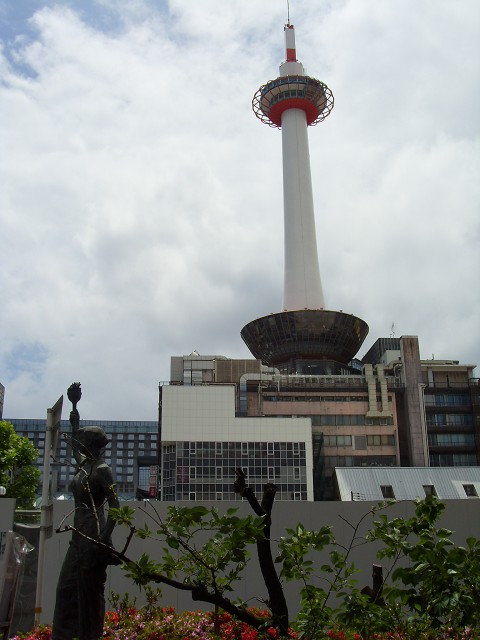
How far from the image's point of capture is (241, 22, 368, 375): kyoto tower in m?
76.7

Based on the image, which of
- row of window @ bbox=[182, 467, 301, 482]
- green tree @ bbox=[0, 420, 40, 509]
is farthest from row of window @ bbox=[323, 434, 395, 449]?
green tree @ bbox=[0, 420, 40, 509]

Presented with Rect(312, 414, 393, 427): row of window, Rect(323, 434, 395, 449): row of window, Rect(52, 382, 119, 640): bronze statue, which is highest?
Rect(312, 414, 393, 427): row of window

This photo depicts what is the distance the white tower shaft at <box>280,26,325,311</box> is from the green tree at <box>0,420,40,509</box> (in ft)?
141

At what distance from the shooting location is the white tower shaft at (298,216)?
278ft

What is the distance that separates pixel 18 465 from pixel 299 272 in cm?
4675

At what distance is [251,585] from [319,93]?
268 feet

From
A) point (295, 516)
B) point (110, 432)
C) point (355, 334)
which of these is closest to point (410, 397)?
point (355, 334)

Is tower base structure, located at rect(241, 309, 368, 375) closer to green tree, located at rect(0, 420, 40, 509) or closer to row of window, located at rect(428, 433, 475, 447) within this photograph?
row of window, located at rect(428, 433, 475, 447)

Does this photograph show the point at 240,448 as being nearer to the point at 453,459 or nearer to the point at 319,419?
the point at 319,419

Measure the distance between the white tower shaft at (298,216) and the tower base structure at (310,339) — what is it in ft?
22.2

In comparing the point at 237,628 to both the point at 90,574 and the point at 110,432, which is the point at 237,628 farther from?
the point at 110,432

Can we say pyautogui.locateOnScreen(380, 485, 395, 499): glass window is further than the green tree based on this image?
Yes

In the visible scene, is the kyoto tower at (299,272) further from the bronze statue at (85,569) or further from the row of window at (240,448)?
the bronze statue at (85,569)

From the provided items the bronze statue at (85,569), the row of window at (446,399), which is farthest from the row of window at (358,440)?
the bronze statue at (85,569)
